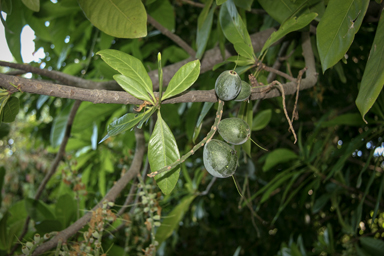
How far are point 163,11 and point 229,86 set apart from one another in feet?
2.99

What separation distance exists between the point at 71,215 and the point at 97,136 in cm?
45

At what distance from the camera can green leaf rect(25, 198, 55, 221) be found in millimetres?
1062

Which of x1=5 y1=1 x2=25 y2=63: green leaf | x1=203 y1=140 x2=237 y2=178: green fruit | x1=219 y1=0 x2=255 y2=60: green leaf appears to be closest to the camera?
x1=203 y1=140 x2=237 y2=178: green fruit

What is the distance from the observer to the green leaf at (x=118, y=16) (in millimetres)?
650

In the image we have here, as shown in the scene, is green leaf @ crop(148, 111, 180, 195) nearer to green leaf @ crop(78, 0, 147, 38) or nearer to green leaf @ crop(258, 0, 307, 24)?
green leaf @ crop(78, 0, 147, 38)

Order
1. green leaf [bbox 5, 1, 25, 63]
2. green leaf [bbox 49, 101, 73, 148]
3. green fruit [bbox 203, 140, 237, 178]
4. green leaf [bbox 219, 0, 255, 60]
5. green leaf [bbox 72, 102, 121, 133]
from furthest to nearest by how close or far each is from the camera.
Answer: green leaf [bbox 49, 101, 73, 148] → green leaf [bbox 72, 102, 121, 133] → green leaf [bbox 5, 1, 25, 63] → green leaf [bbox 219, 0, 255, 60] → green fruit [bbox 203, 140, 237, 178]

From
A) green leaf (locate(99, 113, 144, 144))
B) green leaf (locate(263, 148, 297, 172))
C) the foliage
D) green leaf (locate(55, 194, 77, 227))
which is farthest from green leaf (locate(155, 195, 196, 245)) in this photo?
green leaf (locate(99, 113, 144, 144))

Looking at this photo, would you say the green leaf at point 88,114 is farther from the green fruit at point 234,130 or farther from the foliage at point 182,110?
the green fruit at point 234,130

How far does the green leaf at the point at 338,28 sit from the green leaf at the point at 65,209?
1.03 meters

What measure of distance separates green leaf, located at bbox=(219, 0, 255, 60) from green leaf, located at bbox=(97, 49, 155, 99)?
11.5 inches

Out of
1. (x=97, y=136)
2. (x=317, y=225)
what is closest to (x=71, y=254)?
(x=97, y=136)

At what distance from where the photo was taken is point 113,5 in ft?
2.17

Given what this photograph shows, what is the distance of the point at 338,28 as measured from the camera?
2.02 ft

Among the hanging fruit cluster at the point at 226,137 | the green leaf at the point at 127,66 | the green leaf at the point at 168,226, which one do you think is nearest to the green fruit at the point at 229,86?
the hanging fruit cluster at the point at 226,137
